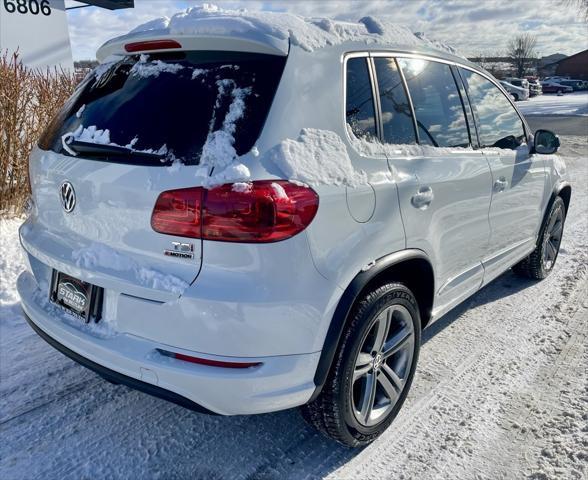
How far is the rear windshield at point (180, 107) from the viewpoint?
2.02m

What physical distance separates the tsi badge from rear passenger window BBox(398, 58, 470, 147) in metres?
1.46

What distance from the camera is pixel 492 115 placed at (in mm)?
3613

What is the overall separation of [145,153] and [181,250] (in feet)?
1.43

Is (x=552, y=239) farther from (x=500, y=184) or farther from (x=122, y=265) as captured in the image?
(x=122, y=265)

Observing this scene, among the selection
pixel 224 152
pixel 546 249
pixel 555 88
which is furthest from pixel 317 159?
pixel 555 88

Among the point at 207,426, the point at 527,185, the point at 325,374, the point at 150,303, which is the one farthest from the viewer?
the point at 527,185

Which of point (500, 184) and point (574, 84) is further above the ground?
point (500, 184)

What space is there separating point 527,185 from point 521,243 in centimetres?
49

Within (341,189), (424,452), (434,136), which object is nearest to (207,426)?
(424,452)

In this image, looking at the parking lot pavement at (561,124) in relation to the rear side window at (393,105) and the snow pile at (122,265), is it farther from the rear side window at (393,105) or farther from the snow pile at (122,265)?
the snow pile at (122,265)

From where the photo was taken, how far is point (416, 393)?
303 cm

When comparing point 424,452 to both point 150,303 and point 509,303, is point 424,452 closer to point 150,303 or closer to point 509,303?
point 150,303

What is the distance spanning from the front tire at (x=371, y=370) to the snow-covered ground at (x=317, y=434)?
16 centimetres

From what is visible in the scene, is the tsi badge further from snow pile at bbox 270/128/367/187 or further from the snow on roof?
the snow on roof
